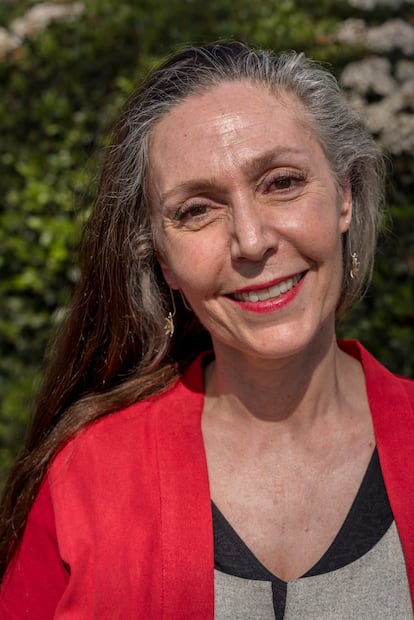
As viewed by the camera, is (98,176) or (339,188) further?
(98,176)

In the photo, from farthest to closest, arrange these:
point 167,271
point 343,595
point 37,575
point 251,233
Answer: point 167,271, point 37,575, point 343,595, point 251,233

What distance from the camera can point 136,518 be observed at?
7.27 ft

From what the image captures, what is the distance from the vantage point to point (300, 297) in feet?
6.95

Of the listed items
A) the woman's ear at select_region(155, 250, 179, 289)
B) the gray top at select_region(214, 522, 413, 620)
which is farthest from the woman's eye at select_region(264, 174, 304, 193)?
the gray top at select_region(214, 522, 413, 620)

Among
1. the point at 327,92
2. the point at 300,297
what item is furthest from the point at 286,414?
the point at 327,92

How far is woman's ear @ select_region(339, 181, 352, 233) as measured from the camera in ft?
7.49

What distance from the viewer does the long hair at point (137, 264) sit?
87.8 inches

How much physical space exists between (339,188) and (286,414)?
0.61 m

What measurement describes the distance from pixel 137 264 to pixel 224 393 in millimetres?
430

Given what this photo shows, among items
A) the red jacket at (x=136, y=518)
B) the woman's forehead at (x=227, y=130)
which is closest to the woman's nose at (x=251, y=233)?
the woman's forehead at (x=227, y=130)

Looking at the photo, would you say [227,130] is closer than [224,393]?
Yes

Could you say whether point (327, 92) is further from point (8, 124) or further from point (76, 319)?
point (8, 124)

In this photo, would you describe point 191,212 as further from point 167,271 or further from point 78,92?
point 78,92

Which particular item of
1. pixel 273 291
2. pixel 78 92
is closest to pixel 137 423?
pixel 273 291
